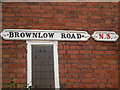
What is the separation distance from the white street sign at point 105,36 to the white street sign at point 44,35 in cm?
17

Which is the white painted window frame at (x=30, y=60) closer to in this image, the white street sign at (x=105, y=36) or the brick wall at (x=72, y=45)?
the brick wall at (x=72, y=45)

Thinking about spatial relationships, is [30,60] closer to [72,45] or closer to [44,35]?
[44,35]

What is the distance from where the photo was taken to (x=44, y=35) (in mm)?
4617

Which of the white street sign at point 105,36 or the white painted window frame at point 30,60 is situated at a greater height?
the white street sign at point 105,36

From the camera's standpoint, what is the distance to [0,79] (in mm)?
4391

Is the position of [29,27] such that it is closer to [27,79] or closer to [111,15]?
[27,79]

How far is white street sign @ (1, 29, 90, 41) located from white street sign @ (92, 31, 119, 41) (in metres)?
0.17

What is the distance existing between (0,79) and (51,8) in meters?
1.71

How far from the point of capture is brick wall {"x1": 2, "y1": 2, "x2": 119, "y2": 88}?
4500mm

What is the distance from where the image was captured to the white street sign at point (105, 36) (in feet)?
15.5

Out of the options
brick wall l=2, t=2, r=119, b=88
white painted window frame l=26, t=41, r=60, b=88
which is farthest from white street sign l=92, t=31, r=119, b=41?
white painted window frame l=26, t=41, r=60, b=88

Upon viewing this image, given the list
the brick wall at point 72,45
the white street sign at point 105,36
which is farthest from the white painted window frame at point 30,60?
the white street sign at point 105,36

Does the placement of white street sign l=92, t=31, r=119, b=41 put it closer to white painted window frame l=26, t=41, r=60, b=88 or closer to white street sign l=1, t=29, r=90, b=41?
white street sign l=1, t=29, r=90, b=41

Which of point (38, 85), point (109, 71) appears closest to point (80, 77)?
point (109, 71)
